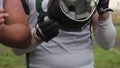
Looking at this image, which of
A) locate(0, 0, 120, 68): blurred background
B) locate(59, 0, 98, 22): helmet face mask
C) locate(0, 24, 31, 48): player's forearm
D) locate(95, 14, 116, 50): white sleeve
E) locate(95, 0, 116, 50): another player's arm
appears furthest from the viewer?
locate(0, 0, 120, 68): blurred background

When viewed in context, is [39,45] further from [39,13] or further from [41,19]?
[41,19]

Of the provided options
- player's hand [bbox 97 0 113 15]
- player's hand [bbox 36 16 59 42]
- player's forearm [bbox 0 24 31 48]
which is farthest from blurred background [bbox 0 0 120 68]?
player's hand [bbox 36 16 59 42]

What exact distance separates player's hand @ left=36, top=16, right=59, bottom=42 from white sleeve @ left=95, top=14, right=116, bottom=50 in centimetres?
40

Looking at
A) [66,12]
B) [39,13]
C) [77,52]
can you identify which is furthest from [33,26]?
[66,12]

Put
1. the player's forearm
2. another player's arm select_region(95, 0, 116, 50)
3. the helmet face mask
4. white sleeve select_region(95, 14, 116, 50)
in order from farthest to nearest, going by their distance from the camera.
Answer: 1. white sleeve select_region(95, 14, 116, 50)
2. another player's arm select_region(95, 0, 116, 50)
3. the player's forearm
4. the helmet face mask

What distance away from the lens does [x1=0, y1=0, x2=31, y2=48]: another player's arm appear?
2.03 metres

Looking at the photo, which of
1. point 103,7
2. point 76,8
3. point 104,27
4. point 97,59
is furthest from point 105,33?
point 97,59

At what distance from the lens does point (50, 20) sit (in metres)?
1.91

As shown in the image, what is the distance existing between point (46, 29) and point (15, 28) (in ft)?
0.74

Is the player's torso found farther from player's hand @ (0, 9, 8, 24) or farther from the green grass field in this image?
the green grass field

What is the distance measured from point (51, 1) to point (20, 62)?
358 cm

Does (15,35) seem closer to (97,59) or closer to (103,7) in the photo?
(103,7)

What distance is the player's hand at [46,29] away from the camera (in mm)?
1894

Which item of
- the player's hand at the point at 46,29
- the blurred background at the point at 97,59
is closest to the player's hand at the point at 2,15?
the player's hand at the point at 46,29
